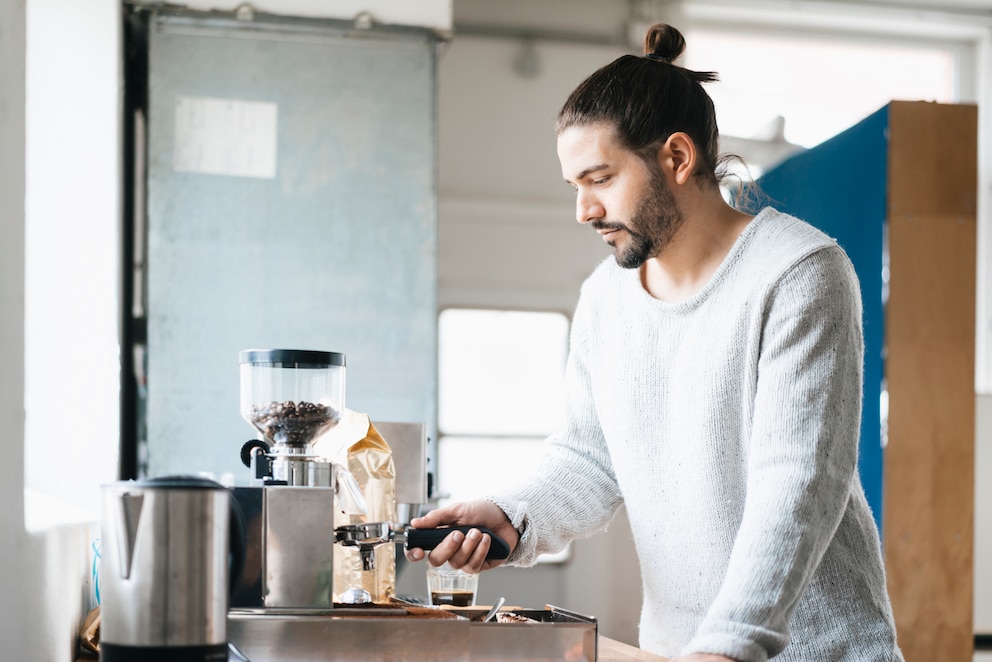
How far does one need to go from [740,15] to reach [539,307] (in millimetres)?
1757

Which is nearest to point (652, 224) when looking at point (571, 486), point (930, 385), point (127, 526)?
point (571, 486)

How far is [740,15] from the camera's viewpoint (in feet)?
17.1

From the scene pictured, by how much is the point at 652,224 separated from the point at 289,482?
0.62m

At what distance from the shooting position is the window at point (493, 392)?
4.78 meters

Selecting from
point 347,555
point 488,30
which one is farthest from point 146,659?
point 488,30

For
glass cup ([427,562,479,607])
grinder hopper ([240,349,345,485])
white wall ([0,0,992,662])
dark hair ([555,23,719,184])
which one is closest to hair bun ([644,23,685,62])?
dark hair ([555,23,719,184])

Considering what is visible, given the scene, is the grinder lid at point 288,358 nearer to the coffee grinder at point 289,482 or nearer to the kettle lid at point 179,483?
the coffee grinder at point 289,482

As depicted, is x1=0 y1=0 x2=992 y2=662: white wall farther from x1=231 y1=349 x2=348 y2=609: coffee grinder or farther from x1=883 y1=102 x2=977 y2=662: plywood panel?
x1=231 y1=349 x2=348 y2=609: coffee grinder

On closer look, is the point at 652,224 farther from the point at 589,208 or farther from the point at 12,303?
the point at 12,303

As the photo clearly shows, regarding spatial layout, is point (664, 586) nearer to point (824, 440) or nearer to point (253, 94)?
point (824, 440)

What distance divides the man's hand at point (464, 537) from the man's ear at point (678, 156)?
55 centimetres

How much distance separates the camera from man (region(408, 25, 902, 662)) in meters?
1.24

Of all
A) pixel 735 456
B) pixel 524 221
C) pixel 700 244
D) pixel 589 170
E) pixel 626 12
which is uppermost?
pixel 626 12

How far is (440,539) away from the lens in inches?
57.2
